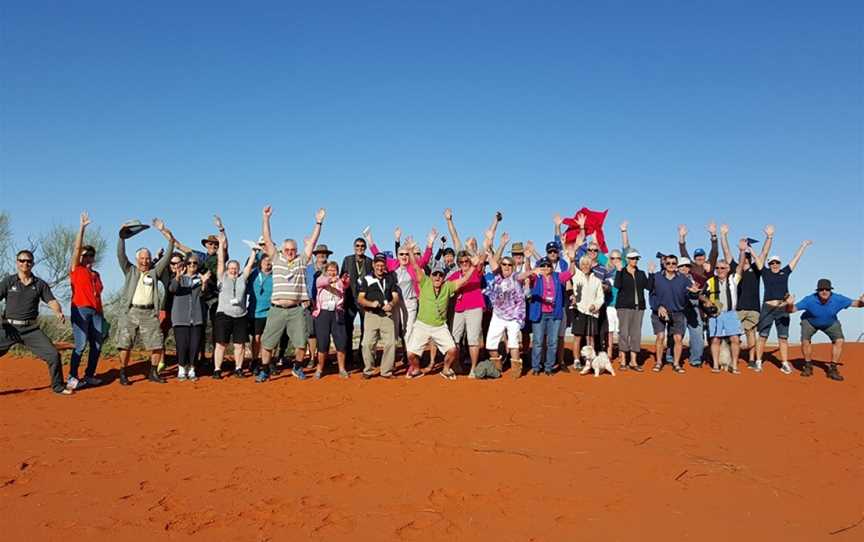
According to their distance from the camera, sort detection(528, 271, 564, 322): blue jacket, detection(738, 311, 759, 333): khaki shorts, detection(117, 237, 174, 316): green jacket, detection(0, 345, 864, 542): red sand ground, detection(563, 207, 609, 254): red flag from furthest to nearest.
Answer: detection(563, 207, 609, 254): red flag < detection(738, 311, 759, 333): khaki shorts < detection(528, 271, 564, 322): blue jacket < detection(117, 237, 174, 316): green jacket < detection(0, 345, 864, 542): red sand ground

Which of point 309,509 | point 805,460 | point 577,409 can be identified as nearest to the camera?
point 309,509

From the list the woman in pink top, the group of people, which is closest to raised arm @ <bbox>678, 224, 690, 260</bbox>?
the group of people

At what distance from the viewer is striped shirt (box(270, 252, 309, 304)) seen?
9992 millimetres

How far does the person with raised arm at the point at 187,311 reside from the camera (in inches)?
394

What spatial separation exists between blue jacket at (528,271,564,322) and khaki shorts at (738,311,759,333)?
3.58 m

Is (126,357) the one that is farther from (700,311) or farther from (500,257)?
(700,311)

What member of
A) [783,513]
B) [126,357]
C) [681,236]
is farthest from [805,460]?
[126,357]

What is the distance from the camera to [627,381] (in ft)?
32.6

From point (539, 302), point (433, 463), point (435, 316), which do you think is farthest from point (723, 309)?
point (433, 463)

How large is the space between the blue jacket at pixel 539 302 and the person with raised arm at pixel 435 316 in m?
1.07

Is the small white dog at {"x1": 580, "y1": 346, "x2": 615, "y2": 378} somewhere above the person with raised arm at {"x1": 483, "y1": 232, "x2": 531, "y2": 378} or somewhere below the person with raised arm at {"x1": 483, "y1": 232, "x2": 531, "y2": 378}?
below

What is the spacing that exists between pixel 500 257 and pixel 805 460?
5.58 meters

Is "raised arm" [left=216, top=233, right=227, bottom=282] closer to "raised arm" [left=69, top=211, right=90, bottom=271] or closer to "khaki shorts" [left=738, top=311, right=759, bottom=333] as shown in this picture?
"raised arm" [left=69, top=211, right=90, bottom=271]

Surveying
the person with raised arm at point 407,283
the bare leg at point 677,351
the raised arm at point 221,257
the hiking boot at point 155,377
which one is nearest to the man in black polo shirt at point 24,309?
the hiking boot at point 155,377
